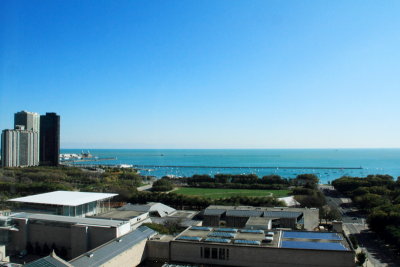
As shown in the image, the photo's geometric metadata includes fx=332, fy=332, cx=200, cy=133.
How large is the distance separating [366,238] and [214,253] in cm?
1442

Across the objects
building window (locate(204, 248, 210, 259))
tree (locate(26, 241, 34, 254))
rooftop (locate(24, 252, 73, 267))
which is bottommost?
tree (locate(26, 241, 34, 254))

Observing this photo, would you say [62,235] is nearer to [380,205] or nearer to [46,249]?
[46,249]

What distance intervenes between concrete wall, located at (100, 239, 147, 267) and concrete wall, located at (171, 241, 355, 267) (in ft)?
5.28

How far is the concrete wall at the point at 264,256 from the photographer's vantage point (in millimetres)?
13734

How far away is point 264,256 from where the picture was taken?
1434cm

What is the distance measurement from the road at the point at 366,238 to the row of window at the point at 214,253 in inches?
328

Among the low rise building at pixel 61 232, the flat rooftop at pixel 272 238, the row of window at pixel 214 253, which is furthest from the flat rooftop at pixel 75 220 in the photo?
the row of window at pixel 214 253

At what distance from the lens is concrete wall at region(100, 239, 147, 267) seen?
45.4 ft

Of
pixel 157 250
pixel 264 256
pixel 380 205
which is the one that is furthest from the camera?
pixel 380 205

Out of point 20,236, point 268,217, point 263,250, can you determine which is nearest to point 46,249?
point 20,236

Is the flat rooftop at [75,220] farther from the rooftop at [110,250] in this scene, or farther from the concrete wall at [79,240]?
the rooftop at [110,250]

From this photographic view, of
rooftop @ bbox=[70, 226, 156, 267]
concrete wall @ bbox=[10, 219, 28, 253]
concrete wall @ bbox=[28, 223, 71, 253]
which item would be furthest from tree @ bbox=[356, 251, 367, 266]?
concrete wall @ bbox=[10, 219, 28, 253]

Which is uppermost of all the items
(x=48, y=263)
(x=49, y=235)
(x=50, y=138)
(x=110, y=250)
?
(x=50, y=138)

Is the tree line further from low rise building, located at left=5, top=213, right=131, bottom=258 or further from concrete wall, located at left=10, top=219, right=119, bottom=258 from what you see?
concrete wall, located at left=10, top=219, right=119, bottom=258
